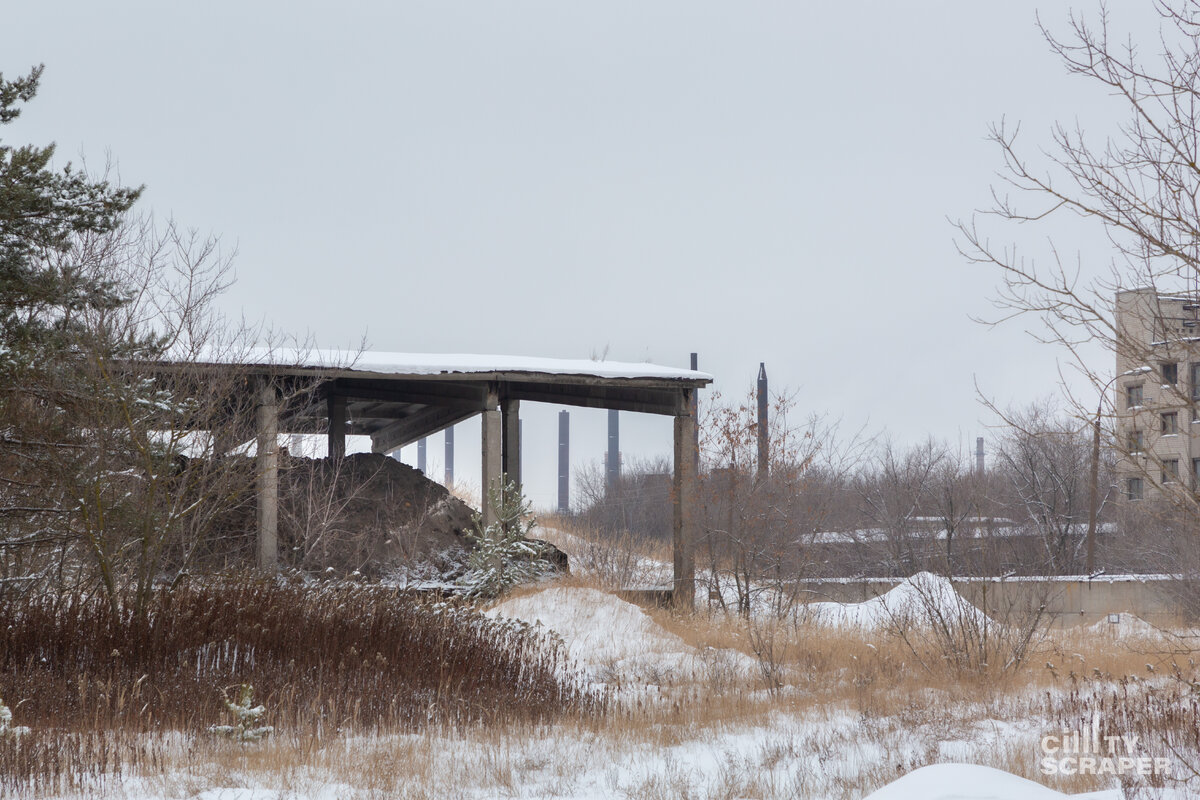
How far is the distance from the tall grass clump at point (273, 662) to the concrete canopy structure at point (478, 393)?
123 inches

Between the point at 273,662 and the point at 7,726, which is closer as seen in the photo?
the point at 7,726

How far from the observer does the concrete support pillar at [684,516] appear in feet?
47.3

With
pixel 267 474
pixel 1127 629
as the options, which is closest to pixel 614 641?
pixel 267 474

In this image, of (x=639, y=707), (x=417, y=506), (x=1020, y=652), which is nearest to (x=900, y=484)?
(x=417, y=506)

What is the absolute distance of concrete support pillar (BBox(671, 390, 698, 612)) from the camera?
567 inches

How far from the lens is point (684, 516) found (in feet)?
48.1

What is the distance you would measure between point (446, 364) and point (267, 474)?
9.50 feet

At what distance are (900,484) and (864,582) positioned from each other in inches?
495

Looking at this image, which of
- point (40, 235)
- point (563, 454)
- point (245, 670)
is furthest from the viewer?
point (563, 454)

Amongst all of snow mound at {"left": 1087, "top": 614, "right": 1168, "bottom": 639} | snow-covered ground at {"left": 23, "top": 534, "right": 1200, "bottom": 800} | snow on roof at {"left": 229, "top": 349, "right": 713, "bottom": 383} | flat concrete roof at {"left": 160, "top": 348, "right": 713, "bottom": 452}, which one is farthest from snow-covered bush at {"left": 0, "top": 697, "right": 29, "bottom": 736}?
snow mound at {"left": 1087, "top": 614, "right": 1168, "bottom": 639}

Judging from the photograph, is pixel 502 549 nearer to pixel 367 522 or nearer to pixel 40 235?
pixel 367 522

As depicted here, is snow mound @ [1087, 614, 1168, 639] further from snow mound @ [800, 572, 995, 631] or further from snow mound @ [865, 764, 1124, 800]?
snow mound @ [865, 764, 1124, 800]

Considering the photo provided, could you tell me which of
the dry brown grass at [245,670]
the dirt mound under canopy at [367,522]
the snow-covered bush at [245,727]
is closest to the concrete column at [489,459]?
the dirt mound under canopy at [367,522]

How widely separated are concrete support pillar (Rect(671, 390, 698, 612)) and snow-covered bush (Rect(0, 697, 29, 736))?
9.43 metres
